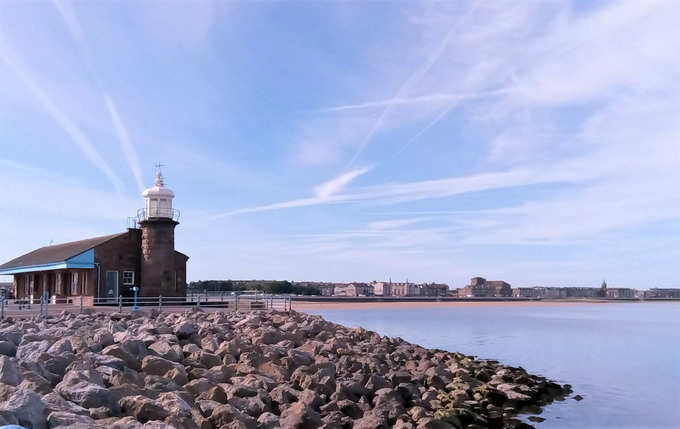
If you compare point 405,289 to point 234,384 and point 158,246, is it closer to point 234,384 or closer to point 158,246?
point 158,246

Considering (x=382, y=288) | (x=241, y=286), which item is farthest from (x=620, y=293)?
(x=241, y=286)

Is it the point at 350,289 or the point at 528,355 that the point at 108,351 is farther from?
the point at 350,289

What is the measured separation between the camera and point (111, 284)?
77.8 ft

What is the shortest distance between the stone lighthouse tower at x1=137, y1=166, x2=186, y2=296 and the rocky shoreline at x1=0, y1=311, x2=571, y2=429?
7463 mm

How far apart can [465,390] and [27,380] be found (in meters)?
8.40

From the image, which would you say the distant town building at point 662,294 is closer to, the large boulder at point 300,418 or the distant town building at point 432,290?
the distant town building at point 432,290

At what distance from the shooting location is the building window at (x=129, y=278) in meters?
24.0

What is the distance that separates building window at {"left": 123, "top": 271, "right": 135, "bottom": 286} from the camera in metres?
24.0

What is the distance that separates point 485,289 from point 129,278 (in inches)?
5315

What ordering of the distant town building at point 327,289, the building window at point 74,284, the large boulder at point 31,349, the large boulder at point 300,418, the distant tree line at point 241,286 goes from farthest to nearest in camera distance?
the distant town building at point 327,289
the distant tree line at point 241,286
the building window at point 74,284
the large boulder at point 31,349
the large boulder at point 300,418

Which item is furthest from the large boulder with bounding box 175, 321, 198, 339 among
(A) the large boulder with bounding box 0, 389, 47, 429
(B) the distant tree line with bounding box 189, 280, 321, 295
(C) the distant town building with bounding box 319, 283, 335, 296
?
(C) the distant town building with bounding box 319, 283, 335, 296

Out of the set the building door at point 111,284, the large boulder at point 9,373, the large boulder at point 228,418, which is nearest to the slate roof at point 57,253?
the building door at point 111,284

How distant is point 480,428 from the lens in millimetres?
10133

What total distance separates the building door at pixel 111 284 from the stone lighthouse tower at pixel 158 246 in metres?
0.95
